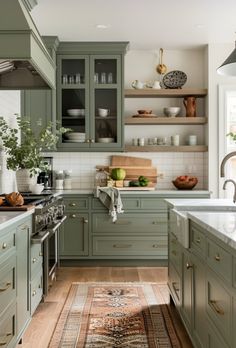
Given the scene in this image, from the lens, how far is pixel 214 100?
6.19 metres

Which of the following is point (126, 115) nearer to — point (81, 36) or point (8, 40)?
point (81, 36)

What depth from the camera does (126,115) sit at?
21.4 feet

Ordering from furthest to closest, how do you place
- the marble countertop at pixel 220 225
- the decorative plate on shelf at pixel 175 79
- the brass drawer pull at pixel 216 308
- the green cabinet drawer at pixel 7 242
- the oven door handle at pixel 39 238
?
the decorative plate on shelf at pixel 175 79
the oven door handle at pixel 39 238
the green cabinet drawer at pixel 7 242
the brass drawer pull at pixel 216 308
the marble countertop at pixel 220 225

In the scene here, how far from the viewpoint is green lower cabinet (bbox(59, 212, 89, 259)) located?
587cm

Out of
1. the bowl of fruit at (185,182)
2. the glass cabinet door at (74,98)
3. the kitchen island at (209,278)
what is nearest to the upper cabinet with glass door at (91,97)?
the glass cabinet door at (74,98)

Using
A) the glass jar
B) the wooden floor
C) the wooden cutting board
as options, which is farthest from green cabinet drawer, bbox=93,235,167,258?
the wooden cutting board

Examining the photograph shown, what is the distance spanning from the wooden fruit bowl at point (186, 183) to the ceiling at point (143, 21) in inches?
64.2

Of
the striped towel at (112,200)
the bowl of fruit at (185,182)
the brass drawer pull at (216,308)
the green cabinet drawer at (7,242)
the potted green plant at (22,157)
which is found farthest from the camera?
the bowl of fruit at (185,182)

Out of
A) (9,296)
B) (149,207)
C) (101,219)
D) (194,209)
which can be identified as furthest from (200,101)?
(9,296)

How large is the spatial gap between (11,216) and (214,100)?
150 inches

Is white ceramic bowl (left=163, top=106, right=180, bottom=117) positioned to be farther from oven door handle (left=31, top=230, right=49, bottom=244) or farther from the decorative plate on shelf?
oven door handle (left=31, top=230, right=49, bottom=244)

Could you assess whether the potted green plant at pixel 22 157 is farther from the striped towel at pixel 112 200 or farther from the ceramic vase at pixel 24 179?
the striped towel at pixel 112 200

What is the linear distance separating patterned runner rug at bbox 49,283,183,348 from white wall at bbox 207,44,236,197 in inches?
67.6

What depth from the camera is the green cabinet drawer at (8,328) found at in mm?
2643
